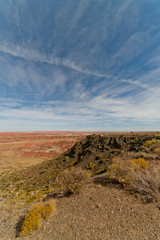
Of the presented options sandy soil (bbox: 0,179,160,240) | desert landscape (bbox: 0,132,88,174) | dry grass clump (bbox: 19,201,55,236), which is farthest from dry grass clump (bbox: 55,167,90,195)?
desert landscape (bbox: 0,132,88,174)

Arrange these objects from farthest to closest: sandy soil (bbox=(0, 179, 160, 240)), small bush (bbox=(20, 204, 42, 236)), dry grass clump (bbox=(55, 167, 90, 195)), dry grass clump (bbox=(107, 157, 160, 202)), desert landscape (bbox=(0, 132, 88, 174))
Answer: desert landscape (bbox=(0, 132, 88, 174)) → dry grass clump (bbox=(55, 167, 90, 195)) → dry grass clump (bbox=(107, 157, 160, 202)) → small bush (bbox=(20, 204, 42, 236)) → sandy soil (bbox=(0, 179, 160, 240))

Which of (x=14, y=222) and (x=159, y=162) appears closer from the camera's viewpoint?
(x=14, y=222)

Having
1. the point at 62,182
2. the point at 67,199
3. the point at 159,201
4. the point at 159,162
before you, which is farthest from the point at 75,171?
the point at 159,162

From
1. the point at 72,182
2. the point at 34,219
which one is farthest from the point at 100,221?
the point at 72,182

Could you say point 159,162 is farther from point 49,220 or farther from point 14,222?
point 14,222

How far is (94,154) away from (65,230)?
415 inches

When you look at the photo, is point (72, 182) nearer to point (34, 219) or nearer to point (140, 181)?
point (34, 219)

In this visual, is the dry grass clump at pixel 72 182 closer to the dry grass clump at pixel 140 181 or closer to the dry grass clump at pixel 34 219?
the dry grass clump at pixel 34 219

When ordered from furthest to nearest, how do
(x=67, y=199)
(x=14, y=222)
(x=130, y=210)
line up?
(x=67, y=199) → (x=14, y=222) → (x=130, y=210)

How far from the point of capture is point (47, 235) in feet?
13.3

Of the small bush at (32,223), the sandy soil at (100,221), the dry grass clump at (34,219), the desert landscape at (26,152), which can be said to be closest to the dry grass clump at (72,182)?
the sandy soil at (100,221)

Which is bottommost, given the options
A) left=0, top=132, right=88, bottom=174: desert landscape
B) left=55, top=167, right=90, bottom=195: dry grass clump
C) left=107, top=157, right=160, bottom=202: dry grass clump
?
left=0, top=132, right=88, bottom=174: desert landscape

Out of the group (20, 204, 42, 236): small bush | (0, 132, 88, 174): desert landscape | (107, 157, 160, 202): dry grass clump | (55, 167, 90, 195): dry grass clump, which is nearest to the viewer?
(20, 204, 42, 236): small bush

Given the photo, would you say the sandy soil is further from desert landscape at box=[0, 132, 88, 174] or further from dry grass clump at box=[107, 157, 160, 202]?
desert landscape at box=[0, 132, 88, 174]
